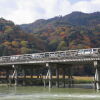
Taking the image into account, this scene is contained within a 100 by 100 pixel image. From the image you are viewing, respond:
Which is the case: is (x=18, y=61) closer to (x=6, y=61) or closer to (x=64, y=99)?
(x=6, y=61)

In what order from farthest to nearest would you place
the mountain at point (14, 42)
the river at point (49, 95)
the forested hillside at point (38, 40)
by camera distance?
the forested hillside at point (38, 40) < the mountain at point (14, 42) < the river at point (49, 95)

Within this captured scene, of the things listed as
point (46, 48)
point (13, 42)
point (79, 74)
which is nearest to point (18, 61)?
point (79, 74)

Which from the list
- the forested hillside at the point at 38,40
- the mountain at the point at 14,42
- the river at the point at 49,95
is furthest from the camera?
the forested hillside at the point at 38,40

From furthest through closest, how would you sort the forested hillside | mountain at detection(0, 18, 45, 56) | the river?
the forested hillside → mountain at detection(0, 18, 45, 56) → the river

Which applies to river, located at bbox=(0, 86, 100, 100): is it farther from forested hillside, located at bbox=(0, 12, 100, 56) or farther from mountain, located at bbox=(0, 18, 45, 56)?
forested hillside, located at bbox=(0, 12, 100, 56)

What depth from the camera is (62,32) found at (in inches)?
5689

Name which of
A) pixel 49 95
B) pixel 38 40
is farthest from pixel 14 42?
pixel 49 95

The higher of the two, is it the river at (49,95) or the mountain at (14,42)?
the mountain at (14,42)

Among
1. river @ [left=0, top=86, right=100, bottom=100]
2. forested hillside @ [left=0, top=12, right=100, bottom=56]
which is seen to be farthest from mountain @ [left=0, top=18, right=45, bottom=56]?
river @ [left=0, top=86, right=100, bottom=100]

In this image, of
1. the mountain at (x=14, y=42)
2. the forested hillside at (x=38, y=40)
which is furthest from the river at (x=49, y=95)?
the forested hillside at (x=38, y=40)

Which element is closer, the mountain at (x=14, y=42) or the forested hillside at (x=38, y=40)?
the mountain at (x=14, y=42)

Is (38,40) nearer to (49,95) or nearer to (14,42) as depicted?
(14,42)

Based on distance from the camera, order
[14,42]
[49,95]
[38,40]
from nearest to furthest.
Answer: [49,95] → [14,42] → [38,40]

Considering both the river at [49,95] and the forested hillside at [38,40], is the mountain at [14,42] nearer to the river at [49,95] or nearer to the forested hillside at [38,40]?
the forested hillside at [38,40]
